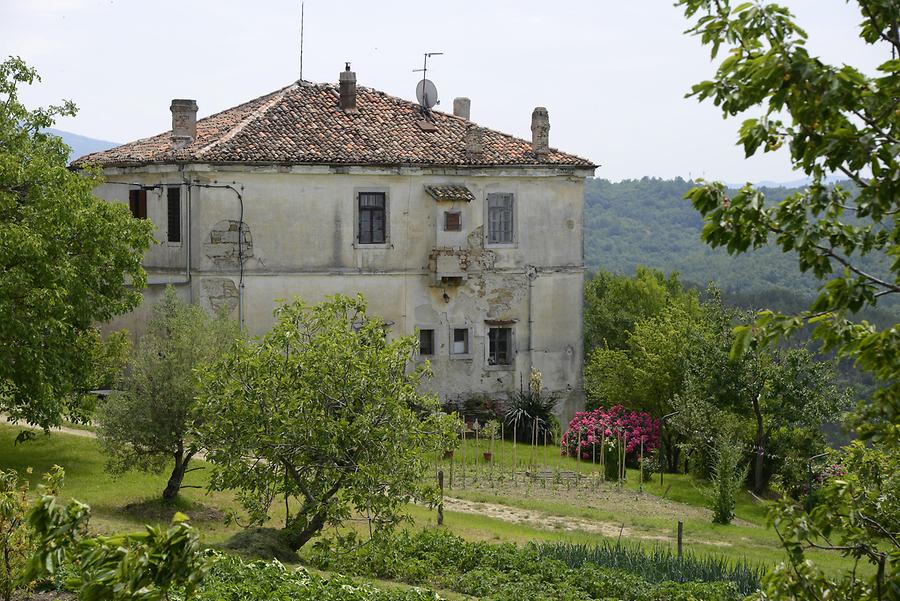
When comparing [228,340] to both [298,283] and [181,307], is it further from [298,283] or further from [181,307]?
[298,283]

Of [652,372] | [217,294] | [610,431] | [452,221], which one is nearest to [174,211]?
[217,294]

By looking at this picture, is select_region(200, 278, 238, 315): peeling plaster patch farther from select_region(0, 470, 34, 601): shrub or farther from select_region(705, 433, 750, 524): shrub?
select_region(0, 470, 34, 601): shrub

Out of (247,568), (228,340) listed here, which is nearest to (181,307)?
(228,340)

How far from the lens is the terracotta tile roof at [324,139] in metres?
30.0

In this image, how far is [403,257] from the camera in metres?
31.7

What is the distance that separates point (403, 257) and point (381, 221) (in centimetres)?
120

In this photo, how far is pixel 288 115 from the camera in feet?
105

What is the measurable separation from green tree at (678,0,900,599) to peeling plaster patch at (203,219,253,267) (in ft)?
80.0

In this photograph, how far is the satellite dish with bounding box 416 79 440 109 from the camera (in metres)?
34.6

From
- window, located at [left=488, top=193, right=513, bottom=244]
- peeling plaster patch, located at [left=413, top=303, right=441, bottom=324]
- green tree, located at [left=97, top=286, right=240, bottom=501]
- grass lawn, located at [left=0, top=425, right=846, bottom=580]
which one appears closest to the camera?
grass lawn, located at [left=0, top=425, right=846, bottom=580]

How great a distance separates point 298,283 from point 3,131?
37.0 feet

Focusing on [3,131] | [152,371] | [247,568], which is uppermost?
[3,131]

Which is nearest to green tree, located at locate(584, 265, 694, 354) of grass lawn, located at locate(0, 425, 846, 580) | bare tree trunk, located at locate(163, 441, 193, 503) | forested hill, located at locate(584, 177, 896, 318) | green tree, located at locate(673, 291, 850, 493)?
green tree, located at locate(673, 291, 850, 493)

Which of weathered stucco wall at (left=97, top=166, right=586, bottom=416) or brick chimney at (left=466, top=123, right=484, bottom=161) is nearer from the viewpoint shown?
weathered stucco wall at (left=97, top=166, right=586, bottom=416)
